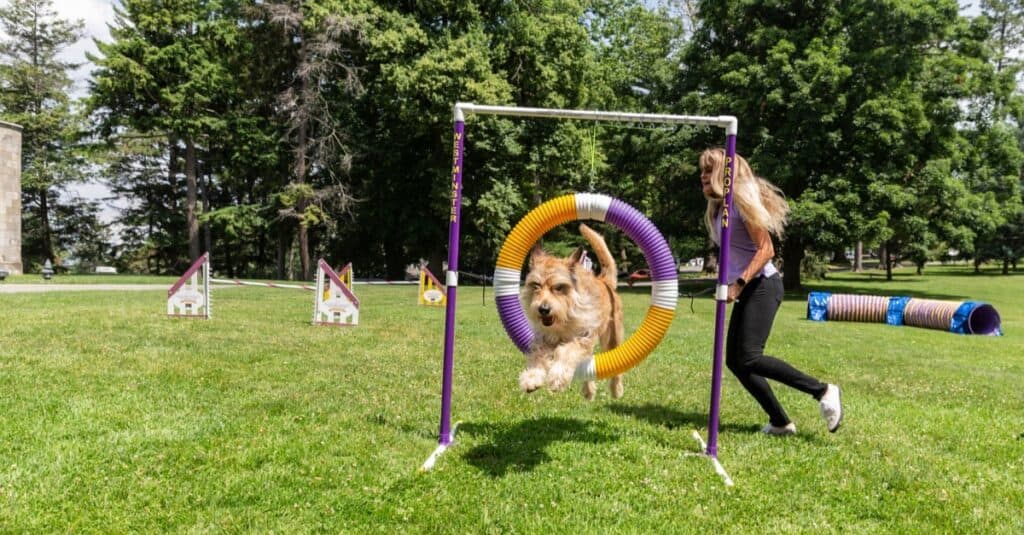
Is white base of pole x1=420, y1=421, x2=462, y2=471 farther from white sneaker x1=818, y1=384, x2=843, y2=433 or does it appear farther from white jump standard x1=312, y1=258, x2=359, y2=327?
white jump standard x1=312, y1=258, x2=359, y2=327

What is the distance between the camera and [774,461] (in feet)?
16.9

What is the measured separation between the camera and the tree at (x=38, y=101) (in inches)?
1556

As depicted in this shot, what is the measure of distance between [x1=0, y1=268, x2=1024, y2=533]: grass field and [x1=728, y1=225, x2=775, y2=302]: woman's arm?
1.48 m

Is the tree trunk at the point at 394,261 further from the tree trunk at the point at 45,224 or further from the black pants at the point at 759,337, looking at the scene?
the black pants at the point at 759,337

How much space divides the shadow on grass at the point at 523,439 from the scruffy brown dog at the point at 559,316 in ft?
2.29

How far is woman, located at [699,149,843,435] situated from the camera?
5414 mm

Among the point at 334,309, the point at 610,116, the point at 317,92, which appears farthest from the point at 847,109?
the point at 317,92

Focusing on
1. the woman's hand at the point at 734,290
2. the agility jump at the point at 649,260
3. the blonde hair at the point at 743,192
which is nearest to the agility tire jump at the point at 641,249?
the agility jump at the point at 649,260

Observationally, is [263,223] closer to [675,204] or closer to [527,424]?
[675,204]

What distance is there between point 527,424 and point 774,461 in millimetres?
2259

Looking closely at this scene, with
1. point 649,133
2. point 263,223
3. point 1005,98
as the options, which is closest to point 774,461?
point 649,133

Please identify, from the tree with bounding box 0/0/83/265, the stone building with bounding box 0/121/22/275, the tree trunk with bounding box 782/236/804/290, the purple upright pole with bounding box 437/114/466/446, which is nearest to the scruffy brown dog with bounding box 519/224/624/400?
the purple upright pole with bounding box 437/114/466/446

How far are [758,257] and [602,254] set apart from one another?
4.57ft

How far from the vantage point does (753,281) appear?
18.5 ft
